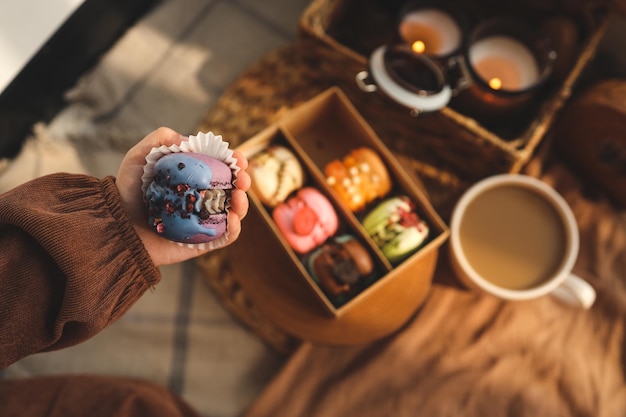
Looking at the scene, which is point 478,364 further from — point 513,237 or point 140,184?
point 140,184

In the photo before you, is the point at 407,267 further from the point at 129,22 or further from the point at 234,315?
the point at 129,22

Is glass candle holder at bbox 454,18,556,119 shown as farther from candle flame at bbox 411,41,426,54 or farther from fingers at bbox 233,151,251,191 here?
fingers at bbox 233,151,251,191

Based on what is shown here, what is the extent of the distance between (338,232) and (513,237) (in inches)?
11.0

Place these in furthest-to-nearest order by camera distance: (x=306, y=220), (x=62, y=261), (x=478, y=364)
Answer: (x=478, y=364)
(x=306, y=220)
(x=62, y=261)

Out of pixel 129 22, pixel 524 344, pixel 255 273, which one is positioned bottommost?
pixel 524 344

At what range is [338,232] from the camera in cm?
84

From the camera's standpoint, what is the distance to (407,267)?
0.84 metres

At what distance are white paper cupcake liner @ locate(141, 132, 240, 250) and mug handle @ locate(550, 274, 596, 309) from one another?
52cm

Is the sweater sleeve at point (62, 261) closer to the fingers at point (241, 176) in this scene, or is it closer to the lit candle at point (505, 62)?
the fingers at point (241, 176)

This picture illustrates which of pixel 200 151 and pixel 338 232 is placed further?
pixel 338 232

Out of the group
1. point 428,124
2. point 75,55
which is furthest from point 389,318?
point 75,55

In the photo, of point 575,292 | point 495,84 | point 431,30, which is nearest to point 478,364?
point 575,292

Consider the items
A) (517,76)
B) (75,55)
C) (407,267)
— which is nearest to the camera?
(407,267)

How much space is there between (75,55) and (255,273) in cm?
58
